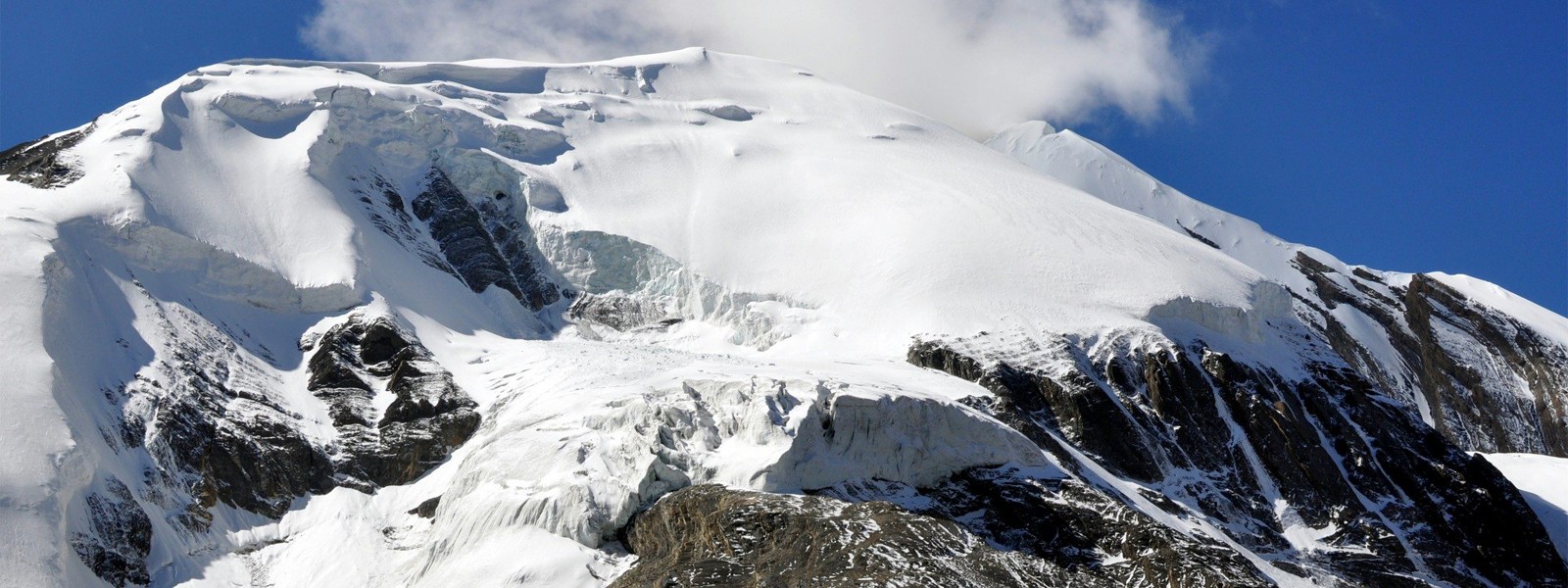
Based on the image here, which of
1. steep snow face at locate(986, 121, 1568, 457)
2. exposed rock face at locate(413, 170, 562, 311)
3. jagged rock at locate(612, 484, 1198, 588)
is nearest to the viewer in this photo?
jagged rock at locate(612, 484, 1198, 588)

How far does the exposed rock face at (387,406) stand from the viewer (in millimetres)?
73000

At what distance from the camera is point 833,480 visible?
64250 mm

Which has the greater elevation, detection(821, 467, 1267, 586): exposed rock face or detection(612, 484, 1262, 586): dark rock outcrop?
detection(821, 467, 1267, 586): exposed rock face

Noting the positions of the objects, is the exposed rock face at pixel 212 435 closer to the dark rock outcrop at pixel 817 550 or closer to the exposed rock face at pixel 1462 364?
the dark rock outcrop at pixel 817 550

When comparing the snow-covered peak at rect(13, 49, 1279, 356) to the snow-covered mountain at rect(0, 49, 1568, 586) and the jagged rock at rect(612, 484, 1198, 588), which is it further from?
the jagged rock at rect(612, 484, 1198, 588)

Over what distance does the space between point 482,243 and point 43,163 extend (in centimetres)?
2634

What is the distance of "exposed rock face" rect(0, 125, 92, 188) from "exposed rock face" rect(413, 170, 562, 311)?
2164 cm

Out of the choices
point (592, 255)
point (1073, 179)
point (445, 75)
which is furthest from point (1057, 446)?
point (1073, 179)

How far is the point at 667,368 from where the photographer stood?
3036 inches

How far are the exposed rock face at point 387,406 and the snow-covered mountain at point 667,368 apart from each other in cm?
21

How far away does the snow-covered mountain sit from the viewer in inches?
2475

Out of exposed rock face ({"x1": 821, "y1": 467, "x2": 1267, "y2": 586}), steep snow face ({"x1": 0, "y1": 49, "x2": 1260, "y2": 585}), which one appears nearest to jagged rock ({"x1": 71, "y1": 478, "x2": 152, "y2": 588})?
steep snow face ({"x1": 0, "y1": 49, "x2": 1260, "y2": 585})

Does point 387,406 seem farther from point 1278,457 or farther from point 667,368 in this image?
point 1278,457

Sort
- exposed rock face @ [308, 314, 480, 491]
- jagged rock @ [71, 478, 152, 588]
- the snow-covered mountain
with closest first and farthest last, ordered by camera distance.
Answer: jagged rock @ [71, 478, 152, 588], the snow-covered mountain, exposed rock face @ [308, 314, 480, 491]
